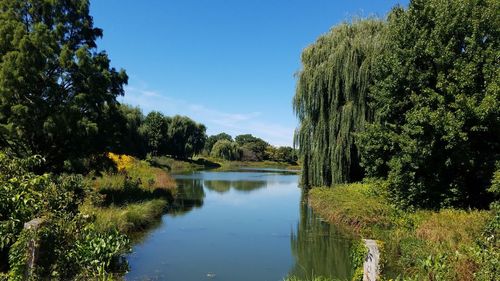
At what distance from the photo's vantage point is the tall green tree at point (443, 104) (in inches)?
438

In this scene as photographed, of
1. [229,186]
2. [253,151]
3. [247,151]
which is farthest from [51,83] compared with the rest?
[253,151]

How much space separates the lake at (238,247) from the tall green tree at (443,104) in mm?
3028

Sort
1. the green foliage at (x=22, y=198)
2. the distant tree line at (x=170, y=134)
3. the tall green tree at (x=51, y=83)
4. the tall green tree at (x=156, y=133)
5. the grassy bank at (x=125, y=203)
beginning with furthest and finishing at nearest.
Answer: the tall green tree at (x=156, y=133) < the distant tree line at (x=170, y=134) < the tall green tree at (x=51, y=83) < the grassy bank at (x=125, y=203) < the green foliage at (x=22, y=198)

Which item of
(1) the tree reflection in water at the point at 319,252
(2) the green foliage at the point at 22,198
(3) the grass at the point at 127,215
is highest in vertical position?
(2) the green foliage at the point at 22,198

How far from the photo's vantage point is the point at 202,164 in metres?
68.8

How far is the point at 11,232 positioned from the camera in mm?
6633

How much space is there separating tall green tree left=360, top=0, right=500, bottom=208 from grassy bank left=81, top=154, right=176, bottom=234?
773 cm

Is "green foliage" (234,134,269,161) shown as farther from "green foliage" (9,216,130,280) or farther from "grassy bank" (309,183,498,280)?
"green foliage" (9,216,130,280)

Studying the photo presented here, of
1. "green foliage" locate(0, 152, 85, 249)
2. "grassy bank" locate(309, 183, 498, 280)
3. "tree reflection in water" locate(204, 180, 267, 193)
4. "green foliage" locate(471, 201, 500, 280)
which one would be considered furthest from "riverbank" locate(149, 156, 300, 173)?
"green foliage" locate(471, 201, 500, 280)

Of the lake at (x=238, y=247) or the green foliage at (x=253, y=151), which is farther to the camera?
the green foliage at (x=253, y=151)

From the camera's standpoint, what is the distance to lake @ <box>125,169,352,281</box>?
30.3 feet

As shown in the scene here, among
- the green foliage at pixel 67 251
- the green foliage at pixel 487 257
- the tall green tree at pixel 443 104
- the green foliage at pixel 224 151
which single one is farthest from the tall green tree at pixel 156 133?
the green foliage at pixel 487 257

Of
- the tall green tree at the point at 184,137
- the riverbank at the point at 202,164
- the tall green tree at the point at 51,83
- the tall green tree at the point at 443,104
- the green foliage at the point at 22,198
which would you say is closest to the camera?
the green foliage at the point at 22,198

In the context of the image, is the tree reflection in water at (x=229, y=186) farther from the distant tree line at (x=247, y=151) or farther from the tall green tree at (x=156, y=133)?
the distant tree line at (x=247, y=151)
